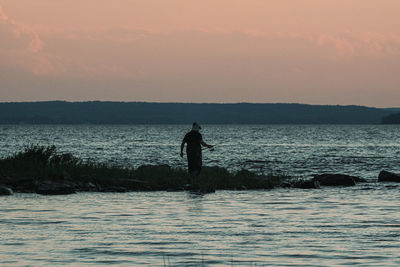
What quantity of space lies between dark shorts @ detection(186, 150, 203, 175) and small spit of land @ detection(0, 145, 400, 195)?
240 mm

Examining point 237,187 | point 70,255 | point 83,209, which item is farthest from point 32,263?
point 237,187

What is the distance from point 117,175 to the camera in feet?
89.4

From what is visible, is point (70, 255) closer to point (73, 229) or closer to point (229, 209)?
point (73, 229)

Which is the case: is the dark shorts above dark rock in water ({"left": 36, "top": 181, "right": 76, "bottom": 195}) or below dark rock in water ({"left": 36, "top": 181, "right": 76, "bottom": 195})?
above

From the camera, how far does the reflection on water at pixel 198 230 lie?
39.5 feet

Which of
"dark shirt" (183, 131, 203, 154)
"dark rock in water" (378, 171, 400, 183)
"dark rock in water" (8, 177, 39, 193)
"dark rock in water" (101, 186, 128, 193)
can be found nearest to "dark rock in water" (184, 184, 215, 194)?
"dark shirt" (183, 131, 203, 154)

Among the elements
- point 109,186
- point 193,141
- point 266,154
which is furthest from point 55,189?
point 266,154

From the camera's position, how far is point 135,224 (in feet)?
53.4

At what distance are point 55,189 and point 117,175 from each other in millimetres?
3833

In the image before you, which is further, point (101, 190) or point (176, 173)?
point (176, 173)

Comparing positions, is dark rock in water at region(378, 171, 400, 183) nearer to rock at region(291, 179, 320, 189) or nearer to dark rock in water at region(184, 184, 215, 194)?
rock at region(291, 179, 320, 189)

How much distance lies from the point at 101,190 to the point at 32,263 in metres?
13.6

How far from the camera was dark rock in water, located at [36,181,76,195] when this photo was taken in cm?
2353

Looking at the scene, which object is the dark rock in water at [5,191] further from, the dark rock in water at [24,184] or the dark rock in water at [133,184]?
the dark rock in water at [133,184]
